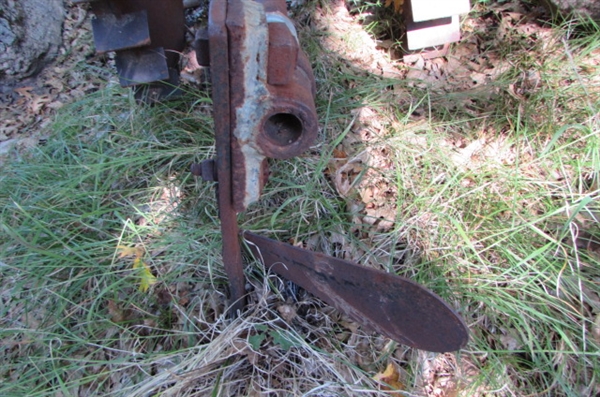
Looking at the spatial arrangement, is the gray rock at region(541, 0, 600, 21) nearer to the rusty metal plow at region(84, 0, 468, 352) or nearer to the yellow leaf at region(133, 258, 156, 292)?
the rusty metal plow at region(84, 0, 468, 352)

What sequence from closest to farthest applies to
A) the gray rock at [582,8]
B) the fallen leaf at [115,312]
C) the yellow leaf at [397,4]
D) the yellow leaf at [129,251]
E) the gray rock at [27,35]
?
the fallen leaf at [115,312] < the yellow leaf at [129,251] < the gray rock at [582,8] < the yellow leaf at [397,4] < the gray rock at [27,35]

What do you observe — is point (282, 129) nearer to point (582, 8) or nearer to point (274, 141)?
point (274, 141)

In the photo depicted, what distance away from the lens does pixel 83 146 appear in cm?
253

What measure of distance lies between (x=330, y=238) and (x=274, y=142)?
2.96 ft

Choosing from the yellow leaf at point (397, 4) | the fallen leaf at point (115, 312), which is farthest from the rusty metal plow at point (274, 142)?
the yellow leaf at point (397, 4)

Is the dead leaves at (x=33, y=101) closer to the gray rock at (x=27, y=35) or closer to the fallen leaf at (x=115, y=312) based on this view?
the gray rock at (x=27, y=35)

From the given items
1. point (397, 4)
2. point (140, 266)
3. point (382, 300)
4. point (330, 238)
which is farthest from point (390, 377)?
point (397, 4)

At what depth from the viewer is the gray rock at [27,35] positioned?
294cm

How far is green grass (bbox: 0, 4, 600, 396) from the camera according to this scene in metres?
1.68

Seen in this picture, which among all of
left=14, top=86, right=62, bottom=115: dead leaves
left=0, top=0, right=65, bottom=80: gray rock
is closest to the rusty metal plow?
left=14, top=86, right=62, bottom=115: dead leaves

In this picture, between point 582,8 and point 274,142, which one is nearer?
point 274,142

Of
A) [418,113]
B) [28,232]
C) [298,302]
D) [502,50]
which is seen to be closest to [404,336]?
[298,302]

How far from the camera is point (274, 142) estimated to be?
1.19 metres

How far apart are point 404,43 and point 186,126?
1539 millimetres
